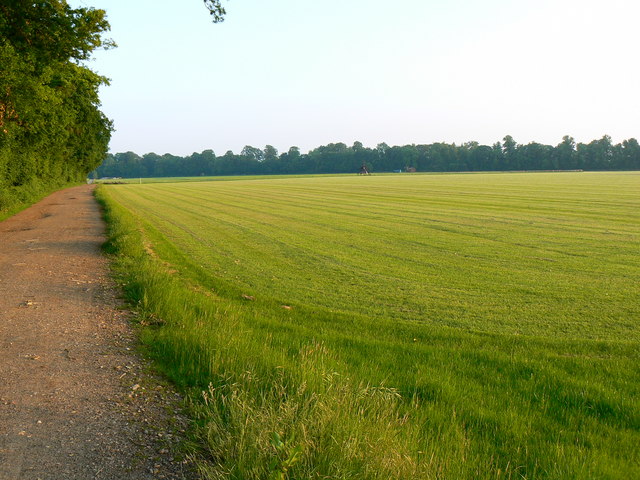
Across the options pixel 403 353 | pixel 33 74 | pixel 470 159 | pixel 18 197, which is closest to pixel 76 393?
pixel 403 353

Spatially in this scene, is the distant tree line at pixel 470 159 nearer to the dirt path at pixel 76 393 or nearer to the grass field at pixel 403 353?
the grass field at pixel 403 353

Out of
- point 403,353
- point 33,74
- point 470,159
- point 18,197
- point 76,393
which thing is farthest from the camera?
point 470,159

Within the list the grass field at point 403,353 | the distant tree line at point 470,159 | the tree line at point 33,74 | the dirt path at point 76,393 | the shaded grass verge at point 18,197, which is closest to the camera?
the dirt path at point 76,393

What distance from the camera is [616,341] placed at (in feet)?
24.7

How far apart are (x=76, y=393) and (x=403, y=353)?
410cm

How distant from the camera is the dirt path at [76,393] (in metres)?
3.59

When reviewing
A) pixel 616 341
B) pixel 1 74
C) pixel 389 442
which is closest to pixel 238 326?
pixel 389 442

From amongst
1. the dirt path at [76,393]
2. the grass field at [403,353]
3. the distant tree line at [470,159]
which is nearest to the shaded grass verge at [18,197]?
the grass field at [403,353]

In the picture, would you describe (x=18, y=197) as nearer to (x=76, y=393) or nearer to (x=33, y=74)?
(x=33, y=74)

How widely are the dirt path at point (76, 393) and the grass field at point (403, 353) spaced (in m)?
0.40

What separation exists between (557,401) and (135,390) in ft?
14.6

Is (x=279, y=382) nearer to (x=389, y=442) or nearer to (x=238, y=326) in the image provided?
(x=389, y=442)

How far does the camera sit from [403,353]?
22.5 feet

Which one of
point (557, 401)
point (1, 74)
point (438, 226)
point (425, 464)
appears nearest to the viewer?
point (425, 464)
